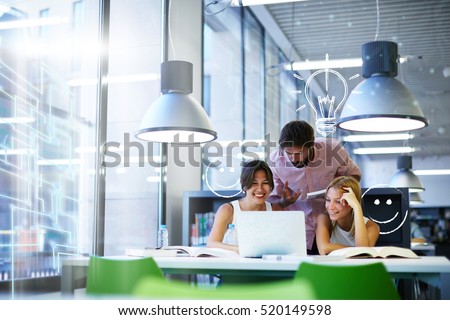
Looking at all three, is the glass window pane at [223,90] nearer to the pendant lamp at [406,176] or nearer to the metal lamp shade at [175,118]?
the pendant lamp at [406,176]

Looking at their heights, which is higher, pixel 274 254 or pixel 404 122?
pixel 404 122

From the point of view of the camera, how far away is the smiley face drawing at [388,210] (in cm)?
406

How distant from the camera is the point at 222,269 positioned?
2.23 metres

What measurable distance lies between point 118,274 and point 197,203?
2603 millimetres

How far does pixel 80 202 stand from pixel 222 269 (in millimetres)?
1221

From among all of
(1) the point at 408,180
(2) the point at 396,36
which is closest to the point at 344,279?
(1) the point at 408,180

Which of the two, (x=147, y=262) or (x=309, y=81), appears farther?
(x=309, y=81)

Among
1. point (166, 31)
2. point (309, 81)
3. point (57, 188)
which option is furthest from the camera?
point (166, 31)

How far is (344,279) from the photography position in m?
1.79

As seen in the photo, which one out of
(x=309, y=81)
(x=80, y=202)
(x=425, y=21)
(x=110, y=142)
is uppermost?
(x=425, y=21)

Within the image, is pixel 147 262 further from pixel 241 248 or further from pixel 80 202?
pixel 80 202

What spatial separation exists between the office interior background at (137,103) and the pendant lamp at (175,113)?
394mm
